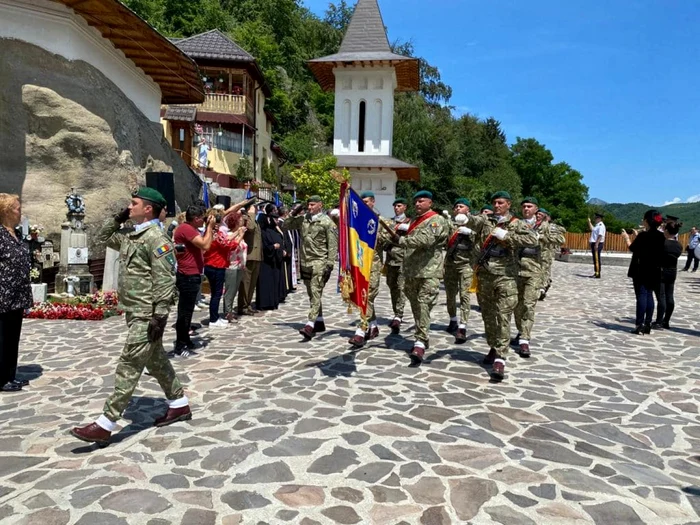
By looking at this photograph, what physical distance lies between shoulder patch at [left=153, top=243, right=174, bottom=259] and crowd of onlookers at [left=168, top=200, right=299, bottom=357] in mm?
1596

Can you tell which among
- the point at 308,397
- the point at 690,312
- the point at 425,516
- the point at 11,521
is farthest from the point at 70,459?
the point at 690,312

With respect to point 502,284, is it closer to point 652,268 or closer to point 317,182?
point 652,268

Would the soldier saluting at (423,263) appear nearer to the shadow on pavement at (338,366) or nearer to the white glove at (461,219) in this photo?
the white glove at (461,219)

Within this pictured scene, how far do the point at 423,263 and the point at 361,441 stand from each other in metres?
2.95

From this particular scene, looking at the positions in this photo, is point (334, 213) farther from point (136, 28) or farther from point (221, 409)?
point (136, 28)

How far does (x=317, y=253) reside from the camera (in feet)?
27.7

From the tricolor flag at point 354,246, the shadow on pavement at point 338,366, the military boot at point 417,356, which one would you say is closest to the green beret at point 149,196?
the tricolor flag at point 354,246

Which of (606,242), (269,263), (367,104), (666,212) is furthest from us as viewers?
(666,212)

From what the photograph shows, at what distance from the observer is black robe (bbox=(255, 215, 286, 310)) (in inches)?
441

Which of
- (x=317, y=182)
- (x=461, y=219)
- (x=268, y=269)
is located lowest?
(x=268, y=269)

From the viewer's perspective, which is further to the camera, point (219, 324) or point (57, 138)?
point (57, 138)

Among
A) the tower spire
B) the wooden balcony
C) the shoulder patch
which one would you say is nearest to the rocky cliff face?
the shoulder patch

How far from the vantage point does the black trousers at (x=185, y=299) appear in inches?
293

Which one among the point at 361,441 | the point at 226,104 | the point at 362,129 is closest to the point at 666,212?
the point at 362,129
